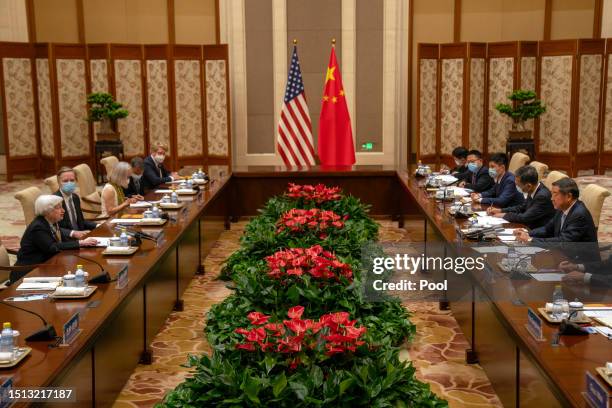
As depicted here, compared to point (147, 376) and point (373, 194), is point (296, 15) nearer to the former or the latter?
point (373, 194)

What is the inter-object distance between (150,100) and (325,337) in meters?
11.0

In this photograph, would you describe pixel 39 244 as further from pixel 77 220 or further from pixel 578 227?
pixel 578 227

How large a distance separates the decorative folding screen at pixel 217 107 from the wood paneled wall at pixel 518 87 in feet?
10.8

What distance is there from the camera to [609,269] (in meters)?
4.73

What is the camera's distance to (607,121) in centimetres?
1375

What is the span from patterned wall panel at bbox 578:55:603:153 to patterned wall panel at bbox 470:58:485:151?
1.65 metres

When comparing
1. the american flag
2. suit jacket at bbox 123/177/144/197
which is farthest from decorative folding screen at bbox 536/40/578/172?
suit jacket at bbox 123/177/144/197

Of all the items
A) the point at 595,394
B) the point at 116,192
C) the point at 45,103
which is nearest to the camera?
the point at 595,394

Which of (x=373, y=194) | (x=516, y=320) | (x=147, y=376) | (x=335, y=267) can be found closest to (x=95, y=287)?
(x=147, y=376)

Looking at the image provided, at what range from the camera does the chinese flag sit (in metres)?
11.9

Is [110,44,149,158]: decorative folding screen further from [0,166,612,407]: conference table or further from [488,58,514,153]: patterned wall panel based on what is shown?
[488,58,514,153]: patterned wall panel

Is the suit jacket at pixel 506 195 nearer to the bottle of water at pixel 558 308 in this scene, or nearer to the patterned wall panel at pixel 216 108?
the bottle of water at pixel 558 308

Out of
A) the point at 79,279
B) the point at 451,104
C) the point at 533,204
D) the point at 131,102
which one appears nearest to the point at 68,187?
the point at 79,279

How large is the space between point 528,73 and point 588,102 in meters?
1.15
